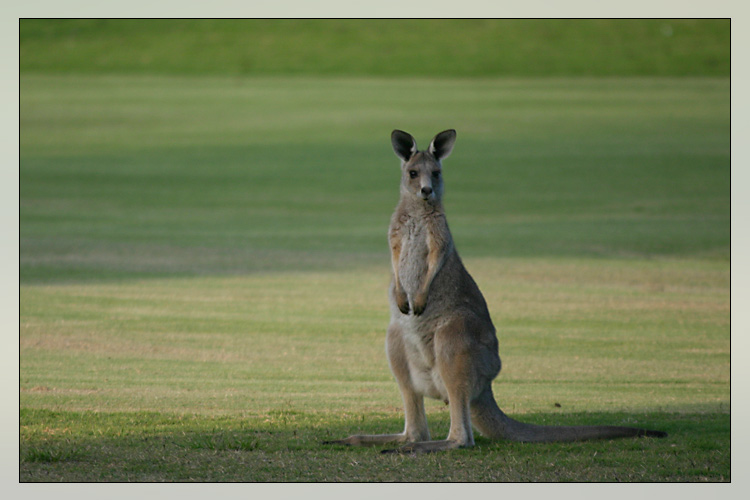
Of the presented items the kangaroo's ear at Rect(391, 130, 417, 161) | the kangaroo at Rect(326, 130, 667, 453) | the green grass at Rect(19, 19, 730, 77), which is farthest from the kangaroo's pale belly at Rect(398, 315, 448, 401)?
the green grass at Rect(19, 19, 730, 77)

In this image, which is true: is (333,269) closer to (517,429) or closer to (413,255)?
(413,255)

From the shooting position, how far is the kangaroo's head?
563 cm

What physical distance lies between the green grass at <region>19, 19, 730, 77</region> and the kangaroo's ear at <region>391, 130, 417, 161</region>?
27.7 meters

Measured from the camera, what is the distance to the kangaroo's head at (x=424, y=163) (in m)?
5.63

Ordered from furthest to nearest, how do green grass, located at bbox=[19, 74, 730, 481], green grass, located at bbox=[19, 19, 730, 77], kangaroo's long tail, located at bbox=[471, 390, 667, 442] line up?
green grass, located at bbox=[19, 19, 730, 77]
green grass, located at bbox=[19, 74, 730, 481]
kangaroo's long tail, located at bbox=[471, 390, 667, 442]

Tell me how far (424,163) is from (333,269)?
8.61 metres

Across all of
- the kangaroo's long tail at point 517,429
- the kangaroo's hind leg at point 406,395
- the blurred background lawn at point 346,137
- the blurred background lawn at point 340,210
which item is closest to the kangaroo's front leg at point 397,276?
the kangaroo's hind leg at point 406,395

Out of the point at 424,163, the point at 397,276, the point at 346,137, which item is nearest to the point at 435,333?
the point at 397,276

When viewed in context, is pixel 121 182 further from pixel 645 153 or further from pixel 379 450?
pixel 379 450

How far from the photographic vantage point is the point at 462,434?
18.1 ft

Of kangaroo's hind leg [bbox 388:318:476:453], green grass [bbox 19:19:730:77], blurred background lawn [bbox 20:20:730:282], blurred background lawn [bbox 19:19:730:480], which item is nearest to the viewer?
kangaroo's hind leg [bbox 388:318:476:453]

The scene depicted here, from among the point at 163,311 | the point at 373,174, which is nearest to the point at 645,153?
the point at 373,174

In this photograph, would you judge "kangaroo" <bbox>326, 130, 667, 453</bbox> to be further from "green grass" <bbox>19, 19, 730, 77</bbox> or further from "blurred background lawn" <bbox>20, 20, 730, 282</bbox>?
"green grass" <bbox>19, 19, 730, 77</bbox>

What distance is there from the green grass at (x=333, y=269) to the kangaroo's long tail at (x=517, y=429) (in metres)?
0.09
